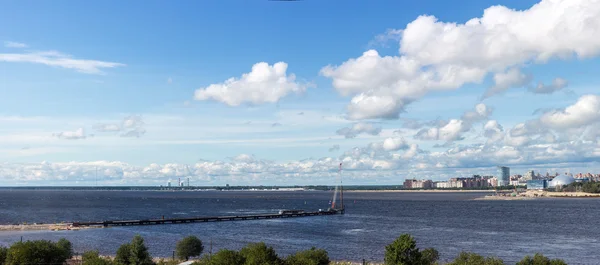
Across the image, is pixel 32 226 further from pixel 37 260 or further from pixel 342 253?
pixel 37 260

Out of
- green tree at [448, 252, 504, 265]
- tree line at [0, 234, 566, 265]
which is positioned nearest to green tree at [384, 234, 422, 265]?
tree line at [0, 234, 566, 265]

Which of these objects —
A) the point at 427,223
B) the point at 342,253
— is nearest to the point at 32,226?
the point at 342,253

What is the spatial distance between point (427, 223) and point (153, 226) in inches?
2435

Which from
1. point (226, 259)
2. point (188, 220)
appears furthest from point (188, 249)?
point (188, 220)

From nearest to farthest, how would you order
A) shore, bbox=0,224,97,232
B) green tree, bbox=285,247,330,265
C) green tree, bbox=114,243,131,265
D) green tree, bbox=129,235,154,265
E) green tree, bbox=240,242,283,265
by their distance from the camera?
green tree, bbox=240,242,283,265
green tree, bbox=285,247,330,265
green tree, bbox=129,235,154,265
green tree, bbox=114,243,131,265
shore, bbox=0,224,97,232

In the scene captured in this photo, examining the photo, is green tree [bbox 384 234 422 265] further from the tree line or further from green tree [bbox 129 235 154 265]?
green tree [bbox 129 235 154 265]

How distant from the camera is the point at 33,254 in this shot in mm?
43250

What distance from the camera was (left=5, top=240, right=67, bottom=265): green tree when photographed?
139 feet

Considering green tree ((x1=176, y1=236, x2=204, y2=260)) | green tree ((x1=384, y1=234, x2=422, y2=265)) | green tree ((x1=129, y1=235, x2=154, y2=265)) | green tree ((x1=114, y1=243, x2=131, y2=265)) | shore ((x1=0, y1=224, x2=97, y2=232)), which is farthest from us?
shore ((x1=0, y1=224, x2=97, y2=232))

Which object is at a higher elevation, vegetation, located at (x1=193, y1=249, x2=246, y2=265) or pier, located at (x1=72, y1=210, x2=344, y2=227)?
vegetation, located at (x1=193, y1=249, x2=246, y2=265)

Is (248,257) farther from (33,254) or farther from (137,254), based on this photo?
(33,254)

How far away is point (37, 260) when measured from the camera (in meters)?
43.4

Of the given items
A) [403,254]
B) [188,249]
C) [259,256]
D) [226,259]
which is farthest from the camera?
[188,249]

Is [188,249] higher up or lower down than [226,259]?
lower down
